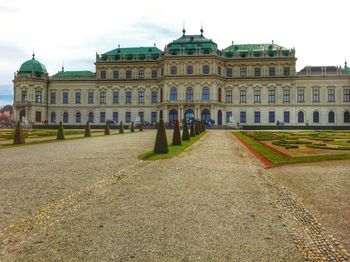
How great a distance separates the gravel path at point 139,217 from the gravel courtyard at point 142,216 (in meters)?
0.01

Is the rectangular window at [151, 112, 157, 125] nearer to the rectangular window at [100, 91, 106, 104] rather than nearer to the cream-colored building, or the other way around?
the cream-colored building

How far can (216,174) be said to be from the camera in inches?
383

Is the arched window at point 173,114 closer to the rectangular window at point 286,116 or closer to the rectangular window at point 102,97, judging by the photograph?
the rectangular window at point 102,97

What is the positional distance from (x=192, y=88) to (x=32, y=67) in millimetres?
31457

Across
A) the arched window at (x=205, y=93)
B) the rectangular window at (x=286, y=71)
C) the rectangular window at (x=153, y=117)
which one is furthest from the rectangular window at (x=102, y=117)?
the rectangular window at (x=286, y=71)

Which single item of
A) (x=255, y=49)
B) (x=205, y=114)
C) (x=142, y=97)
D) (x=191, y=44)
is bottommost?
(x=205, y=114)

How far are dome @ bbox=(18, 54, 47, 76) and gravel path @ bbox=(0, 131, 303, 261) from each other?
6195 cm

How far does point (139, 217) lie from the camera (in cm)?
566

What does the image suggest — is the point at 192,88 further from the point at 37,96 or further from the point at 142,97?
the point at 37,96

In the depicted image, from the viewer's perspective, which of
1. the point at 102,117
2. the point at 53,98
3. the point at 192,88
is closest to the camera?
the point at 192,88

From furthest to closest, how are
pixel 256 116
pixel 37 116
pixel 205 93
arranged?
pixel 37 116 → pixel 256 116 → pixel 205 93

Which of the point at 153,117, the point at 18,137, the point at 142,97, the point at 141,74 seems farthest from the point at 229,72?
the point at 18,137

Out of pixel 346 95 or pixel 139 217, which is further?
pixel 346 95

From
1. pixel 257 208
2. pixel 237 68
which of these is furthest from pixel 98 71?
pixel 257 208
